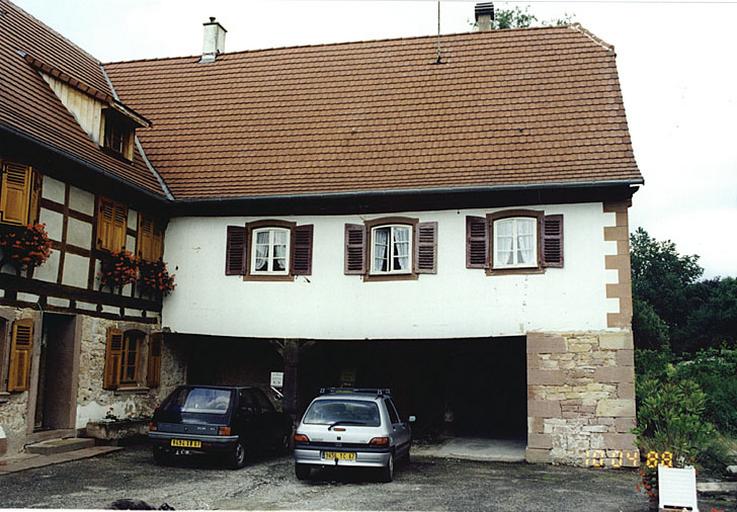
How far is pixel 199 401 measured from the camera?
1351 centimetres

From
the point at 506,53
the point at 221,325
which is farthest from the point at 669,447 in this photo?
the point at 506,53

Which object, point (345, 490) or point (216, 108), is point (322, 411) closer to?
point (345, 490)

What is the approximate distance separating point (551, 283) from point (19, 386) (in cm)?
977

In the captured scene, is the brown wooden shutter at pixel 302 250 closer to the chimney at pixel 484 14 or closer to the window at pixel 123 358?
the window at pixel 123 358

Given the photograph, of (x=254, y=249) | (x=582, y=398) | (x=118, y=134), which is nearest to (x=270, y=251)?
(x=254, y=249)

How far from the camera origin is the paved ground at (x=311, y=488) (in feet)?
34.8

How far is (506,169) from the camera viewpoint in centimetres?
1617

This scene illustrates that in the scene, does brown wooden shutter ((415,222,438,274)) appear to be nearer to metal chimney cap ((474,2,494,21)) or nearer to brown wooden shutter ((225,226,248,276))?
brown wooden shutter ((225,226,248,276))

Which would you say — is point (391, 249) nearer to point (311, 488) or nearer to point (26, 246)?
point (311, 488)

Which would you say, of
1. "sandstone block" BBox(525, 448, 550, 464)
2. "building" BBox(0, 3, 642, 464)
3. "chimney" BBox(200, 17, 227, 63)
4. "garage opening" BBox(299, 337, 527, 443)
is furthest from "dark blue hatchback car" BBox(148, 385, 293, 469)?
"chimney" BBox(200, 17, 227, 63)

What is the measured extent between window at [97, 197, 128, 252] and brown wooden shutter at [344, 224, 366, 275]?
4.61m

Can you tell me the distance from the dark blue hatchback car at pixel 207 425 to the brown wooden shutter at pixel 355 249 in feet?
12.0

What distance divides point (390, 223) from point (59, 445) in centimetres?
758

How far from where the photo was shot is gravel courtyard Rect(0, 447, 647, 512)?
10602mm
